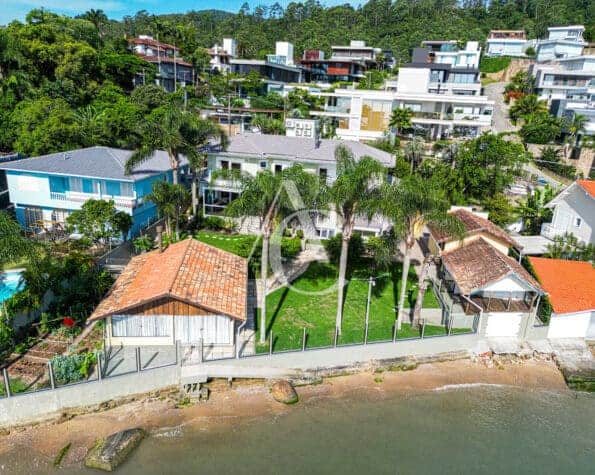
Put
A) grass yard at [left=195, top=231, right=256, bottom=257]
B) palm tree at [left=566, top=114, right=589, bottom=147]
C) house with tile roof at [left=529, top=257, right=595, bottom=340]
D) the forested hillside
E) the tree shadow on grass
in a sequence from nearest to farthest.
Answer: the tree shadow on grass, house with tile roof at [left=529, top=257, right=595, bottom=340], grass yard at [left=195, top=231, right=256, bottom=257], the forested hillside, palm tree at [left=566, top=114, right=589, bottom=147]

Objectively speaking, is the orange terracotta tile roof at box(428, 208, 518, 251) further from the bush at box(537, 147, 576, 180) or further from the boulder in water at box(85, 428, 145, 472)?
the bush at box(537, 147, 576, 180)

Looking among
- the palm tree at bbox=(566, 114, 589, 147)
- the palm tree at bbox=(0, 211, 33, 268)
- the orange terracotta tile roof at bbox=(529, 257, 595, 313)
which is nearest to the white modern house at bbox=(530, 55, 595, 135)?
the palm tree at bbox=(566, 114, 589, 147)

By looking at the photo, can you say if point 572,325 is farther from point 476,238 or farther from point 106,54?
point 106,54

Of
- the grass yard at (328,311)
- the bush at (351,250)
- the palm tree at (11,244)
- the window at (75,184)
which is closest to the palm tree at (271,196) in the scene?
the grass yard at (328,311)

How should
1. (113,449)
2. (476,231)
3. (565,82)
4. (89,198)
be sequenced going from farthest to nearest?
(565,82), (89,198), (476,231), (113,449)

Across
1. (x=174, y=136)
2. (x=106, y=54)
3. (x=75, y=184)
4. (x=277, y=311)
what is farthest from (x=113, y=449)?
(x=106, y=54)

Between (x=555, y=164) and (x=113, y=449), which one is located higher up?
(x=555, y=164)

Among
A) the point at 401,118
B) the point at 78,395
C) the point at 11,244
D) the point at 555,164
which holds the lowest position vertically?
the point at 78,395
